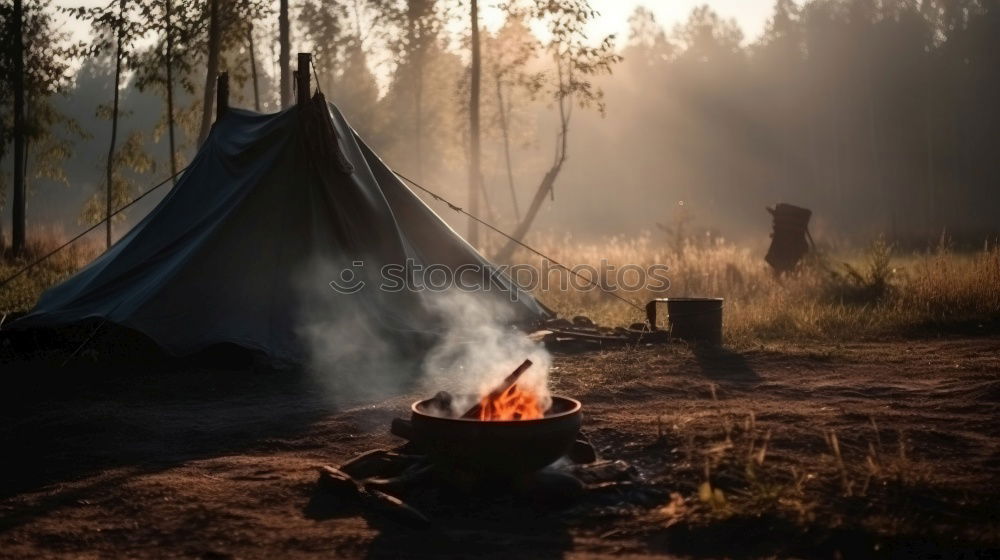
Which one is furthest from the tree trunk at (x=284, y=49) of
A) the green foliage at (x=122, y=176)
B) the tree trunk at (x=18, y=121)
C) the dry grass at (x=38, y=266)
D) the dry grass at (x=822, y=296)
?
the dry grass at (x=822, y=296)

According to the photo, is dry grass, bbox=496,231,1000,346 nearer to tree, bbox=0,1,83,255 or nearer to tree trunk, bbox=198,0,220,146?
tree trunk, bbox=198,0,220,146

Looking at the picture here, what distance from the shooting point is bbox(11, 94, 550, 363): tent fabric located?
784 cm

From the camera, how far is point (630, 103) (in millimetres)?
55219

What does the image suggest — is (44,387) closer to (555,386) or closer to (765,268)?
(555,386)

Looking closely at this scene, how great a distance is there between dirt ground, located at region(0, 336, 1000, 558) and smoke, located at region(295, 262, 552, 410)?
1.62ft

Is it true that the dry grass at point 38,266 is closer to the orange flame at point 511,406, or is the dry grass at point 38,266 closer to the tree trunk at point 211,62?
the tree trunk at point 211,62

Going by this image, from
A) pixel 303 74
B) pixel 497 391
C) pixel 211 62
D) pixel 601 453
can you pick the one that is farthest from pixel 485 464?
pixel 211 62

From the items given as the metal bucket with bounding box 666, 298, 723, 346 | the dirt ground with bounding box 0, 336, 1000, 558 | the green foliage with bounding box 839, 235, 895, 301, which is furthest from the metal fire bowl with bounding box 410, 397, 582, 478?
the green foliage with bounding box 839, 235, 895, 301

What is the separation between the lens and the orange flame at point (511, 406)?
4.43m

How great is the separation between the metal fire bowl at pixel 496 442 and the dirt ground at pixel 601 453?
213 millimetres

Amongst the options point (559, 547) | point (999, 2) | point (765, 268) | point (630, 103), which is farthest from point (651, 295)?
point (630, 103)

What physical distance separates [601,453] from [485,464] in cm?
107

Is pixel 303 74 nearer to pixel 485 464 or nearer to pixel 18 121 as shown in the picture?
pixel 485 464

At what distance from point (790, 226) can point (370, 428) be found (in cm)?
1050
